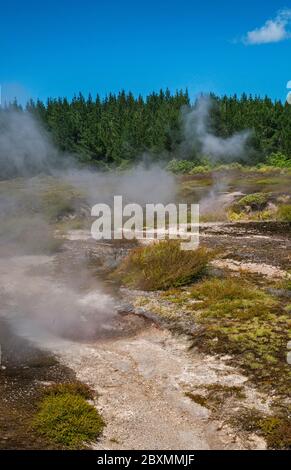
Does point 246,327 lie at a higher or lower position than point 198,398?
higher

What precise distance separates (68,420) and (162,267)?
9.38 metres

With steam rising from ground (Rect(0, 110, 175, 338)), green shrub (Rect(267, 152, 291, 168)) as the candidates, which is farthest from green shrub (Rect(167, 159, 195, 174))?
steam rising from ground (Rect(0, 110, 175, 338))

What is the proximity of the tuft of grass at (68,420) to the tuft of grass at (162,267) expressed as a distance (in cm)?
770

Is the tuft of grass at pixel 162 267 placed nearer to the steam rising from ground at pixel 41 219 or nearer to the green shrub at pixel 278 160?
the steam rising from ground at pixel 41 219

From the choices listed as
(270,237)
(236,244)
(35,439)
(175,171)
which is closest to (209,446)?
(35,439)

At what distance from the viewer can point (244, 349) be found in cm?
1179

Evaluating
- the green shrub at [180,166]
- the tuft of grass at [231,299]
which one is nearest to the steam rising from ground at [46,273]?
the tuft of grass at [231,299]

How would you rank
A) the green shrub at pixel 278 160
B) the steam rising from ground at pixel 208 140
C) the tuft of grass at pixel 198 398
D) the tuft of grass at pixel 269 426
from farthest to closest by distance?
the steam rising from ground at pixel 208 140
the green shrub at pixel 278 160
the tuft of grass at pixel 198 398
the tuft of grass at pixel 269 426

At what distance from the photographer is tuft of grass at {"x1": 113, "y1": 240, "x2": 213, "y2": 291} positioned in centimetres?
1702

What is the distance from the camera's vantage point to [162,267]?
1772 centimetres

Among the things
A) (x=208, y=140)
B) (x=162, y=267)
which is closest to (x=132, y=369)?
(x=162, y=267)

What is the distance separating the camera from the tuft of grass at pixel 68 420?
8359 millimetres

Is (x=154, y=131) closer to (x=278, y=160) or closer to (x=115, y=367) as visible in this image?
(x=278, y=160)
